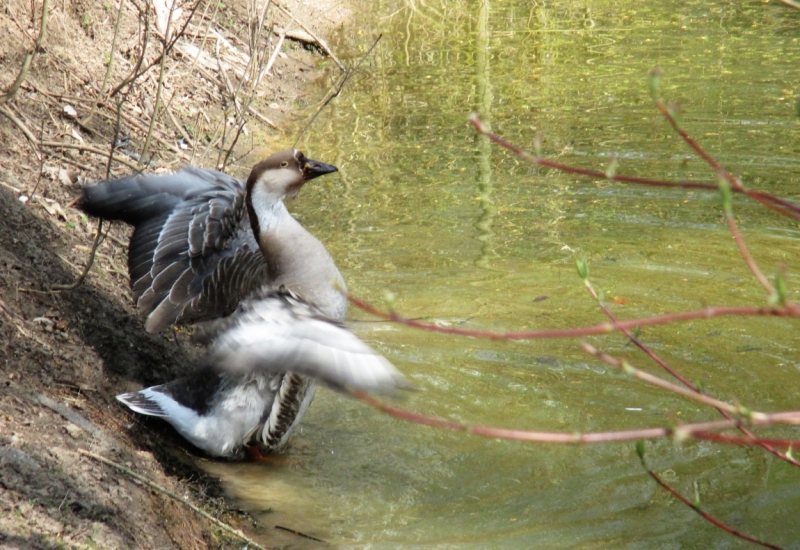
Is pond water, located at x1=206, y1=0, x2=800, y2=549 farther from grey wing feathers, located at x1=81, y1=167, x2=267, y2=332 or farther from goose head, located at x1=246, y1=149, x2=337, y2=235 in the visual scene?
goose head, located at x1=246, y1=149, x2=337, y2=235

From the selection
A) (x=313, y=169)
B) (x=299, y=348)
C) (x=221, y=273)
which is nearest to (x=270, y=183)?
(x=313, y=169)

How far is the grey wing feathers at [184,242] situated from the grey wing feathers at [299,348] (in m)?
1.20

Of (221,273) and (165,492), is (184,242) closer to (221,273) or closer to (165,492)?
(221,273)

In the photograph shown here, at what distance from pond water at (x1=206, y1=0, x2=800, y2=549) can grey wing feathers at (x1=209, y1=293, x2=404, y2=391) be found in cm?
22

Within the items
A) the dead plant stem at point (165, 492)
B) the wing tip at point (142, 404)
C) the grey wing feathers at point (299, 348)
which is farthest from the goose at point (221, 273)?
the dead plant stem at point (165, 492)

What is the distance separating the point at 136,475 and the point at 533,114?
8.15m

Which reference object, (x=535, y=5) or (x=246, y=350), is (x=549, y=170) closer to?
(x=246, y=350)

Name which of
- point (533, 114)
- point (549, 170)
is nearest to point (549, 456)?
point (549, 170)

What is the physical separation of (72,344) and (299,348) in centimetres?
199

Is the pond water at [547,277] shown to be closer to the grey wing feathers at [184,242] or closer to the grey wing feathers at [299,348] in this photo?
the grey wing feathers at [299,348]

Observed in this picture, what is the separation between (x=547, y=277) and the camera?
736 centimetres

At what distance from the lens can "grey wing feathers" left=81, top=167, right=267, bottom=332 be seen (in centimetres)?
514

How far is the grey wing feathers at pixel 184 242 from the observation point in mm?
5145

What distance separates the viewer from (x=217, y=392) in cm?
496
